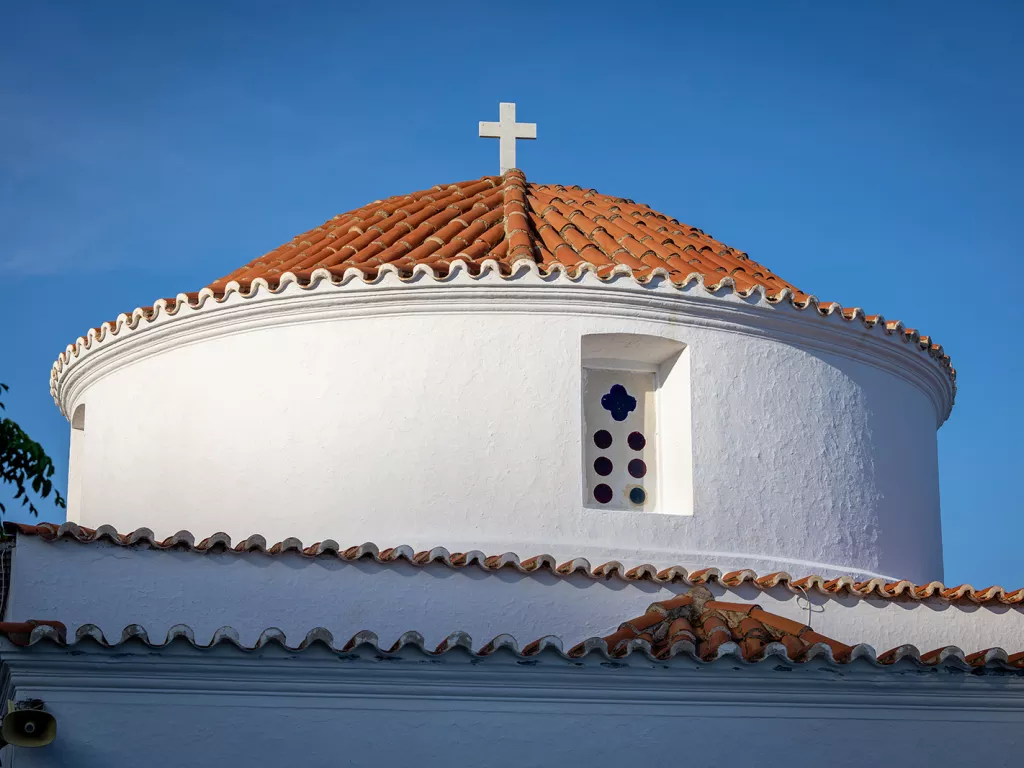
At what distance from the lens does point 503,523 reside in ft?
36.1

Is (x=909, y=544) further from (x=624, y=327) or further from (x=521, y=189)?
(x=521, y=189)

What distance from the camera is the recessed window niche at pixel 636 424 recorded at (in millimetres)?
11516

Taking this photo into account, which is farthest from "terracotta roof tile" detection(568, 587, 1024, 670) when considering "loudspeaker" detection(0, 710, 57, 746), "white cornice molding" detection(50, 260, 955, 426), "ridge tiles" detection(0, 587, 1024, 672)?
"loudspeaker" detection(0, 710, 57, 746)

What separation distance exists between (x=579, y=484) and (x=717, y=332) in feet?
5.53

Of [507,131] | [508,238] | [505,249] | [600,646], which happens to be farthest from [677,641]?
[507,131]

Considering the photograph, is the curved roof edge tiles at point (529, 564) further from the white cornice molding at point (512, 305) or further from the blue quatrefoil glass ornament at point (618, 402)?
the white cornice molding at point (512, 305)

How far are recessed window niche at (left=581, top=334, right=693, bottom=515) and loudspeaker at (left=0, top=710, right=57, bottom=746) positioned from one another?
4.54 meters

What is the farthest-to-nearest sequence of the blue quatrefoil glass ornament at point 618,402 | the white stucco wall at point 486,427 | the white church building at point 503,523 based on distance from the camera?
1. the blue quatrefoil glass ornament at point 618,402
2. the white stucco wall at point 486,427
3. the white church building at point 503,523

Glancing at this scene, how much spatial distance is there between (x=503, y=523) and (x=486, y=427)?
0.74m

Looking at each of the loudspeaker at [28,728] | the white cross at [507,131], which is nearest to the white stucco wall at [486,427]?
the loudspeaker at [28,728]

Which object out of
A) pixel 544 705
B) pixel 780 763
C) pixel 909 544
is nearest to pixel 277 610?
pixel 544 705

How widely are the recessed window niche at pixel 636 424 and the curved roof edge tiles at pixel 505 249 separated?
0.62m

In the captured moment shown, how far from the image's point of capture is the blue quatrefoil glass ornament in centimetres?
1178

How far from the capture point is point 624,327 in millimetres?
11438
